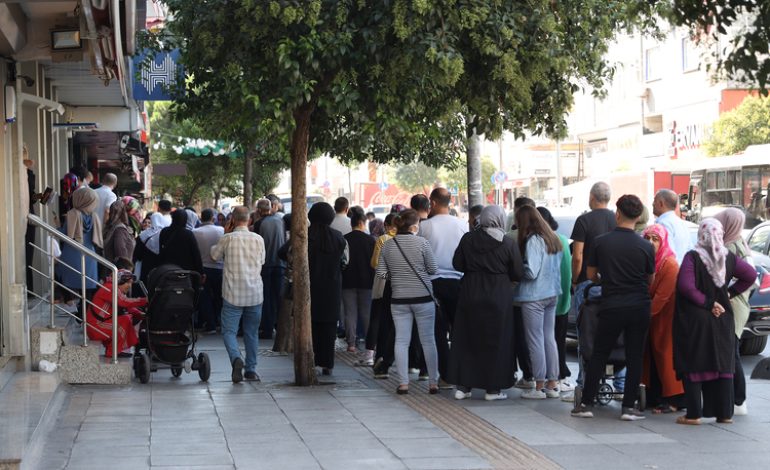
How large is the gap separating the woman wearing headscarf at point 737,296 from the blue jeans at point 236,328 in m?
4.81

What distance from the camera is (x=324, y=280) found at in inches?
496

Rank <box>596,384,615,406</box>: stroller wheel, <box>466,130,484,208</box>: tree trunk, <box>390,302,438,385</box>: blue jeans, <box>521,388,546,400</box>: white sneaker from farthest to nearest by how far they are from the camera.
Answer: <box>466,130,484,208</box>: tree trunk → <box>390,302,438,385</box>: blue jeans → <box>521,388,546,400</box>: white sneaker → <box>596,384,615,406</box>: stroller wheel

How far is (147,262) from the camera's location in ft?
51.4

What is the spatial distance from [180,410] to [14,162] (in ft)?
11.4

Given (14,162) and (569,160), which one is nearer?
(14,162)

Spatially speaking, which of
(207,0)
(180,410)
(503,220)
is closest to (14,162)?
(207,0)

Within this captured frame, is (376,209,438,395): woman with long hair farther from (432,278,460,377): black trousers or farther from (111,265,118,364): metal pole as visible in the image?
(111,265,118,364): metal pole

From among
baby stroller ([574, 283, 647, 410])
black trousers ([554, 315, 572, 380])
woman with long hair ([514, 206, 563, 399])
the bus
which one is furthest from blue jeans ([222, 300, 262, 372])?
the bus

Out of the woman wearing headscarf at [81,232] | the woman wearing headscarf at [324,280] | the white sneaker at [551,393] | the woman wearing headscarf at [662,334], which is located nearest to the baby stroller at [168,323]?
the woman wearing headscarf at [324,280]

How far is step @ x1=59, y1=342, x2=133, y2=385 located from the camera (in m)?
11.6

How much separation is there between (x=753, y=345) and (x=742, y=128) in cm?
2990

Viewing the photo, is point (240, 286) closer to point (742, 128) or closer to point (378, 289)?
point (378, 289)

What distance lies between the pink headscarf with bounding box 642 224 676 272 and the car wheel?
4.92 meters

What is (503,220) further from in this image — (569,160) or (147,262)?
(569,160)
